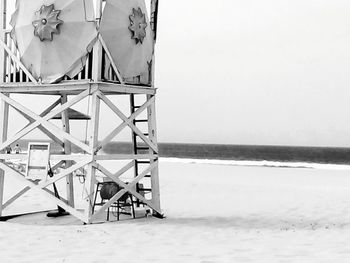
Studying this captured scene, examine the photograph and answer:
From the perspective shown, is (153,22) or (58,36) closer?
(58,36)

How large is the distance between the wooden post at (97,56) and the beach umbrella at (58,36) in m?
0.14

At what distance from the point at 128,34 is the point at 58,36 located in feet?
5.48

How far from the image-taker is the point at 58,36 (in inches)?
490

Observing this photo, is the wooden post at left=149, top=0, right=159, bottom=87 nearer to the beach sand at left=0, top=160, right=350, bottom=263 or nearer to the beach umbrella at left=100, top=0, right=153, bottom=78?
the beach umbrella at left=100, top=0, right=153, bottom=78

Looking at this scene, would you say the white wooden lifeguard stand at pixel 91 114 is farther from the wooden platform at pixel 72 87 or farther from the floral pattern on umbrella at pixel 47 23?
the floral pattern on umbrella at pixel 47 23

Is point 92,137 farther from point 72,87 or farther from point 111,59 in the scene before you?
point 111,59

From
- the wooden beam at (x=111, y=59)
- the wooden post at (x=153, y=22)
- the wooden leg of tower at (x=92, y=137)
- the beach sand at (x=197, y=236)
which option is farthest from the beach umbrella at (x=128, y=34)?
the beach sand at (x=197, y=236)

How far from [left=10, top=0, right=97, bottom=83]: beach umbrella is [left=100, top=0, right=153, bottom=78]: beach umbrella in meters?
0.43

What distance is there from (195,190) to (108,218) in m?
9.38

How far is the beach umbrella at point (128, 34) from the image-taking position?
12.6 m

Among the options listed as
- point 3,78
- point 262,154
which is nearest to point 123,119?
point 3,78

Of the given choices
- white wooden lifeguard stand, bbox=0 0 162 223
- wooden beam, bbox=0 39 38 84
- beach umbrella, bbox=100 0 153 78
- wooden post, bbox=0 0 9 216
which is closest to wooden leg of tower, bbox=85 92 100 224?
white wooden lifeguard stand, bbox=0 0 162 223

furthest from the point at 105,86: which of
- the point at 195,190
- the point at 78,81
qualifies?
the point at 195,190

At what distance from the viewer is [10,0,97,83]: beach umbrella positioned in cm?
1234
